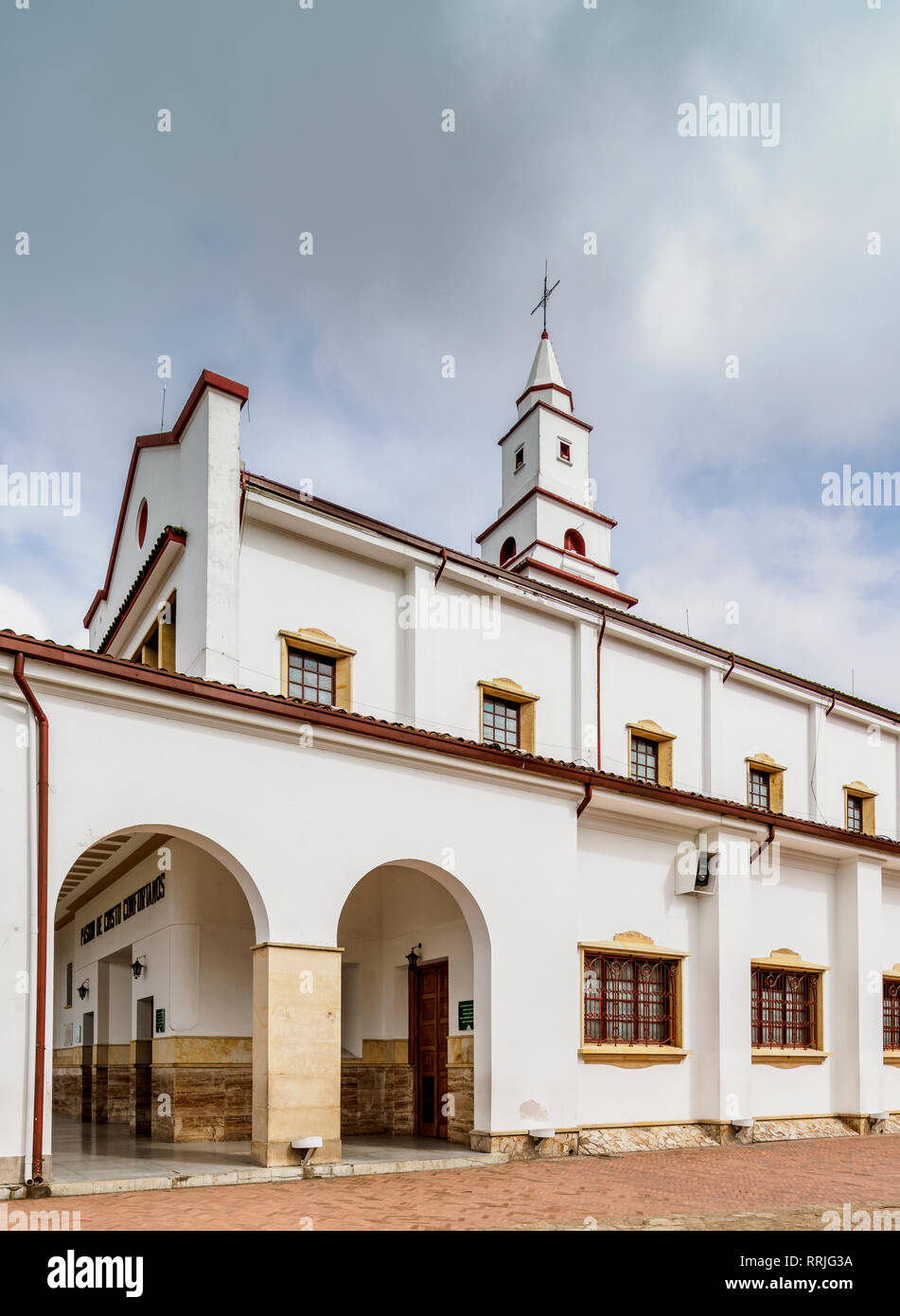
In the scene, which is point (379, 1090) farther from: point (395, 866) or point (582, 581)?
point (582, 581)

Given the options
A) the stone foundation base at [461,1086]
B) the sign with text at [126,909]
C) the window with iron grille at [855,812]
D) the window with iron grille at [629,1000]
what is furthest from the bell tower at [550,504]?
the stone foundation base at [461,1086]

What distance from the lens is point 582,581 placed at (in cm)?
2403

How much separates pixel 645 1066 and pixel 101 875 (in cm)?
910

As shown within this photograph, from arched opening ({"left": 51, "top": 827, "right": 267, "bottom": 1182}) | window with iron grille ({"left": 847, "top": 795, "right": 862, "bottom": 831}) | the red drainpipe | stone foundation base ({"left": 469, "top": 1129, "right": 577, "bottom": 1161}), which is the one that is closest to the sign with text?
arched opening ({"left": 51, "top": 827, "right": 267, "bottom": 1182})

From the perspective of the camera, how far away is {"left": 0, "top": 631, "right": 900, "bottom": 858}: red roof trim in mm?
9594

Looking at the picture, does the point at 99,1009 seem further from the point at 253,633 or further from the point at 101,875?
the point at 253,633

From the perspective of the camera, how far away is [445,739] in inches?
478

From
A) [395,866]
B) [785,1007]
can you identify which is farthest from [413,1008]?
[785,1007]

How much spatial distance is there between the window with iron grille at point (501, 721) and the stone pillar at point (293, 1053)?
678cm

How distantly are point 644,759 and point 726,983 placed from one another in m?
5.22

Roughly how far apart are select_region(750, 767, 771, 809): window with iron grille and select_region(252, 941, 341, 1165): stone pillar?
12.4 metres

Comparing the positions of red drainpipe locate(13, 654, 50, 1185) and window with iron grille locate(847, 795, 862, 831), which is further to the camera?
window with iron grille locate(847, 795, 862, 831)

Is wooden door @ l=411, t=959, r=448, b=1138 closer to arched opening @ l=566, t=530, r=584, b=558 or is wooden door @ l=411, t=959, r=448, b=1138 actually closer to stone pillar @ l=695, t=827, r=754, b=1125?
stone pillar @ l=695, t=827, r=754, b=1125

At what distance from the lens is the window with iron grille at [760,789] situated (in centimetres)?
2102
